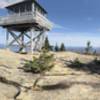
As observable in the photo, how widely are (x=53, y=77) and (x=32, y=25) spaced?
45.8ft

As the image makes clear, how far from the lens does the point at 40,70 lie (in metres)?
12.9

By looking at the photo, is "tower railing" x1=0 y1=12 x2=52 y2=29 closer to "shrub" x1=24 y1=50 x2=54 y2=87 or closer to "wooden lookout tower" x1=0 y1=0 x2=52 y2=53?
"wooden lookout tower" x1=0 y1=0 x2=52 y2=53

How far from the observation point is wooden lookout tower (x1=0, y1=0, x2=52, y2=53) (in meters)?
24.5

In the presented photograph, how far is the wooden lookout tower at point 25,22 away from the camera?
2448cm

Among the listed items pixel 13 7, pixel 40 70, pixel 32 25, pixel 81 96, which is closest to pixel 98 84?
pixel 81 96

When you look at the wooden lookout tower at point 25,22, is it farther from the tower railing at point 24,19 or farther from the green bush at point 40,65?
the green bush at point 40,65

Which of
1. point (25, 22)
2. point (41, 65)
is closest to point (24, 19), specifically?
point (25, 22)

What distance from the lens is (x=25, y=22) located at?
24.6 meters

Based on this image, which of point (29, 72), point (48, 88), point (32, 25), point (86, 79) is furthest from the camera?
point (32, 25)

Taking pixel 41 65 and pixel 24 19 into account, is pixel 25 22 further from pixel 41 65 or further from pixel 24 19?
pixel 41 65

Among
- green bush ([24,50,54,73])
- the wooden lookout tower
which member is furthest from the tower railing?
green bush ([24,50,54,73])

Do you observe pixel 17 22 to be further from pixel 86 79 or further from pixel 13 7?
pixel 86 79

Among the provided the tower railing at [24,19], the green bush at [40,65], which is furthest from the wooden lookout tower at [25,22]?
the green bush at [40,65]

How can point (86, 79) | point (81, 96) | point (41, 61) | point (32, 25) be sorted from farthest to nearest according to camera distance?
1. point (32, 25)
2. point (41, 61)
3. point (86, 79)
4. point (81, 96)
